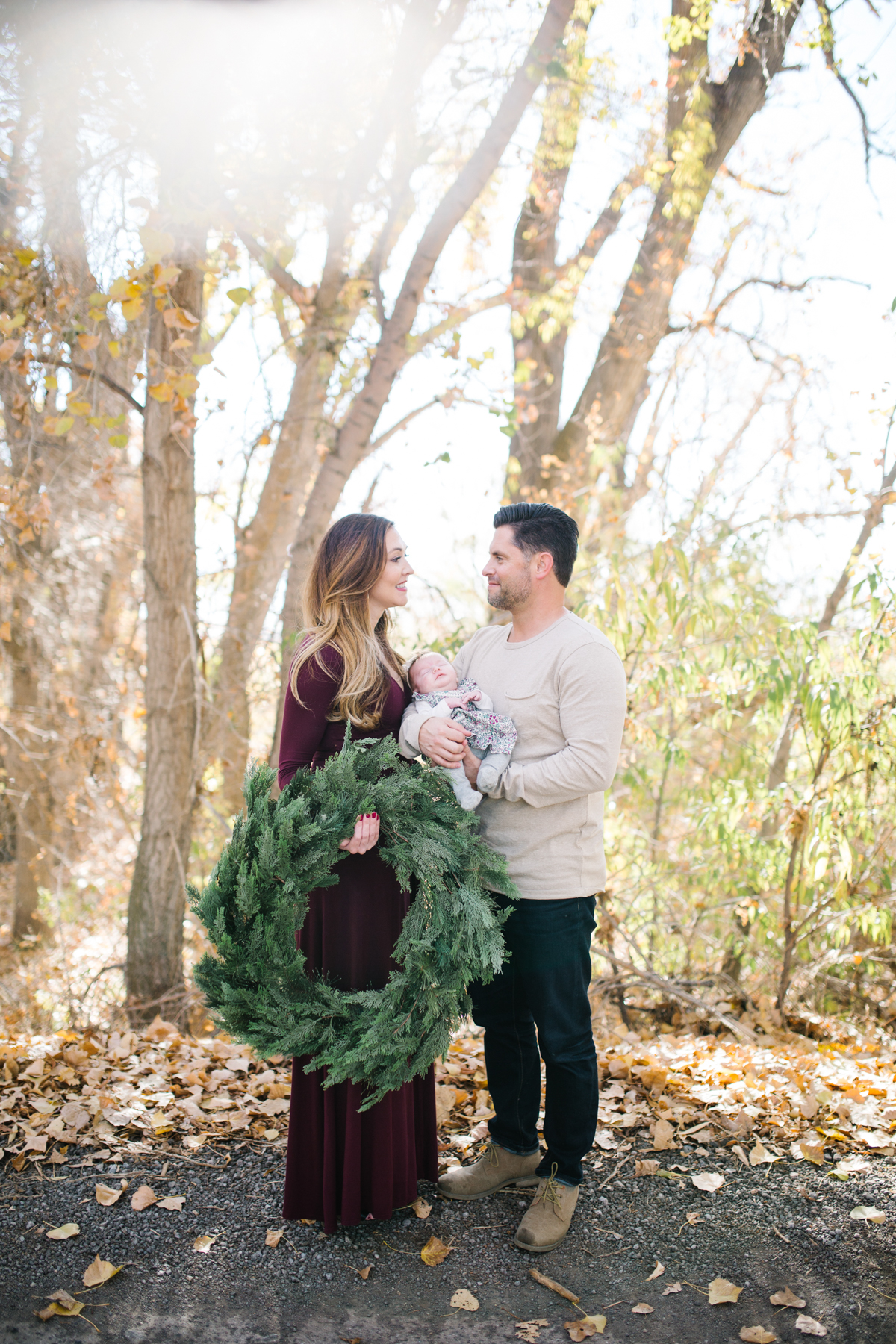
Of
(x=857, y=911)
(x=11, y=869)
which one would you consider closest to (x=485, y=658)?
(x=857, y=911)

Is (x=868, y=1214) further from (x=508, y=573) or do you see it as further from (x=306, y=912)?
(x=508, y=573)

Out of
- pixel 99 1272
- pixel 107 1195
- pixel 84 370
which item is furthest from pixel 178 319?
pixel 99 1272

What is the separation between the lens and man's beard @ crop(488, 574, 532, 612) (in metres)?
2.76

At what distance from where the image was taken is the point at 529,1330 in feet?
7.47

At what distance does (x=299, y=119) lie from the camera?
5.38m

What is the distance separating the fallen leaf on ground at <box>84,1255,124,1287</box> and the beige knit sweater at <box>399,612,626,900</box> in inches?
59.4

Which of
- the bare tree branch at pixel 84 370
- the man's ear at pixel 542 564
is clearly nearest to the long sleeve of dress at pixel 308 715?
the man's ear at pixel 542 564

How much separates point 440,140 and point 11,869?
9.20 meters

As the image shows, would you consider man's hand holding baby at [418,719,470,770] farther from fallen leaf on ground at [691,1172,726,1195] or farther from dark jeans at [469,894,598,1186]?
fallen leaf on ground at [691,1172,726,1195]

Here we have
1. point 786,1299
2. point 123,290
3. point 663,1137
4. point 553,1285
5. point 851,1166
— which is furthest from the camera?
point 123,290

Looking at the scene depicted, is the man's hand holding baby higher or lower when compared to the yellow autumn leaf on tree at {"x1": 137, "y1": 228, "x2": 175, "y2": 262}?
lower

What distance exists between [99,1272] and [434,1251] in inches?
36.0

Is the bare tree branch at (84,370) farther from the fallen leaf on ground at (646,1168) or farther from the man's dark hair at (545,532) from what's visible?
the fallen leaf on ground at (646,1168)

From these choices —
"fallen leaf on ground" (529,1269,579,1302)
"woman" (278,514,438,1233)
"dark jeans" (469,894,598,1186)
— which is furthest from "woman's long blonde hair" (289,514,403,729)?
"fallen leaf on ground" (529,1269,579,1302)
